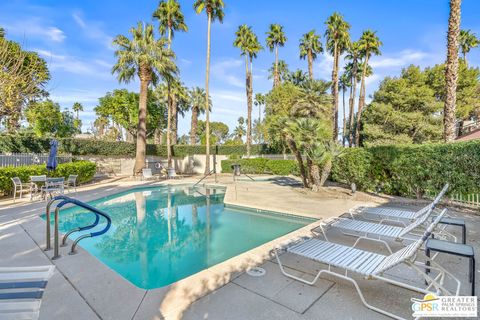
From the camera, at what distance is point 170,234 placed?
21.8 ft

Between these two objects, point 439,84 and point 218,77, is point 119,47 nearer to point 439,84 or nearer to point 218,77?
point 218,77

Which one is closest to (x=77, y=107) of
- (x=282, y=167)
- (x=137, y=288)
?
A: (x=282, y=167)

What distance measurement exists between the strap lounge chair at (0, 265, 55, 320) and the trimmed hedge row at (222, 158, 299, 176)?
697 inches

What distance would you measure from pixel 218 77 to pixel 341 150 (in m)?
17.6

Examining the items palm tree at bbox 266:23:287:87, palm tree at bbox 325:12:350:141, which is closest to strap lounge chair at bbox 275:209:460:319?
palm tree at bbox 325:12:350:141

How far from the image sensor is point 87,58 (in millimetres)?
15312

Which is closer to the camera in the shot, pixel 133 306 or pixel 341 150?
pixel 133 306

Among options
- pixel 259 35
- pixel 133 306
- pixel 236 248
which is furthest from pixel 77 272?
pixel 259 35

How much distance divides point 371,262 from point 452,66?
10.6 meters

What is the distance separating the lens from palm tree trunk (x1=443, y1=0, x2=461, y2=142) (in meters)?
9.36

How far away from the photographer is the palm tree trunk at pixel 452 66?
9.36m

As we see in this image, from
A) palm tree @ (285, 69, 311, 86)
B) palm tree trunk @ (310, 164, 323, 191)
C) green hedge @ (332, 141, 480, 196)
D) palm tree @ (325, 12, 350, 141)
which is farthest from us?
palm tree @ (285, 69, 311, 86)

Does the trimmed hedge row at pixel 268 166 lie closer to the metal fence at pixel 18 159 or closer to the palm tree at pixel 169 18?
the palm tree at pixel 169 18

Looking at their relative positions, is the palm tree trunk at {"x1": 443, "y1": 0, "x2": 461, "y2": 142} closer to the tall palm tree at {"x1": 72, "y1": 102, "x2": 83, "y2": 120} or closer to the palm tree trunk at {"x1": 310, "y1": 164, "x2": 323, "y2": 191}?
the palm tree trunk at {"x1": 310, "y1": 164, "x2": 323, "y2": 191}
